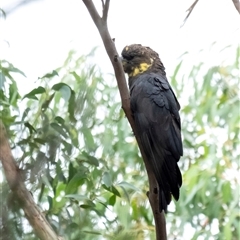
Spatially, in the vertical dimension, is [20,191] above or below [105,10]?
below

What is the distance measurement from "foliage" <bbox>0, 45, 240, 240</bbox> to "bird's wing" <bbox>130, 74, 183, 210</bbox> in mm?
86

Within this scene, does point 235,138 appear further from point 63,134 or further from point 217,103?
point 63,134

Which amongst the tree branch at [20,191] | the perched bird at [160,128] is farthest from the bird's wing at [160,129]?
the tree branch at [20,191]

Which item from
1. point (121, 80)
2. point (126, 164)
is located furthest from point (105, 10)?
point (126, 164)

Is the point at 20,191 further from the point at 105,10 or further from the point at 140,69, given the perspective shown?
the point at 140,69

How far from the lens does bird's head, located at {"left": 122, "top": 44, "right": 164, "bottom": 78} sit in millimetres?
2000

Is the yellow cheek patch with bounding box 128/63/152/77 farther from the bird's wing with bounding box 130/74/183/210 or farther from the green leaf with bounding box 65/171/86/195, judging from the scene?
the green leaf with bounding box 65/171/86/195

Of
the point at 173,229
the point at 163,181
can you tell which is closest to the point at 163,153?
the point at 163,181

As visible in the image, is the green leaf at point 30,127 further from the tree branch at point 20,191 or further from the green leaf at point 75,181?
the green leaf at point 75,181

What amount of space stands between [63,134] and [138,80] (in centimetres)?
101

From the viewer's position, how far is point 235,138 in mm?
2357

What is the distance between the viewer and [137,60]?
200cm

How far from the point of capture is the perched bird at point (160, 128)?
1.51 meters

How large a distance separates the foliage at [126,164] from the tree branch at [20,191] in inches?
1.3
